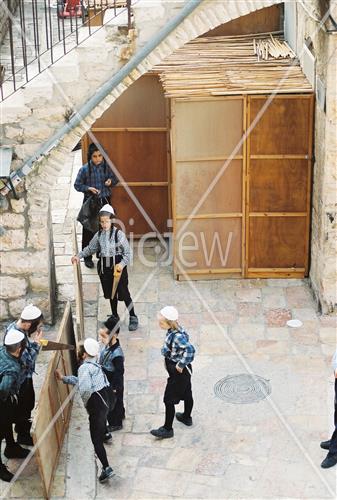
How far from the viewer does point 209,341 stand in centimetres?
1114

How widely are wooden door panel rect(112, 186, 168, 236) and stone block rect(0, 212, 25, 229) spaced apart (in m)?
2.95

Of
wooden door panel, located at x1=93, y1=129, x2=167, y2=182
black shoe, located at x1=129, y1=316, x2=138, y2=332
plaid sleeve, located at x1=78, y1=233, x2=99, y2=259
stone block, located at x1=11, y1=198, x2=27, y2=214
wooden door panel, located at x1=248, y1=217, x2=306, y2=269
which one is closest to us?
stone block, located at x1=11, y1=198, x2=27, y2=214

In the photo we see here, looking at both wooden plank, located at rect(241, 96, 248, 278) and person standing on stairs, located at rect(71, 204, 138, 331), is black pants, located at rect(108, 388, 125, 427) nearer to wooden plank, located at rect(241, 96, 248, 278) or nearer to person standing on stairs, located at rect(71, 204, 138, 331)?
person standing on stairs, located at rect(71, 204, 138, 331)

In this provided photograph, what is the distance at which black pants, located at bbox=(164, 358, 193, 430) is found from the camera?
29.9ft

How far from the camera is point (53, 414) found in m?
8.70

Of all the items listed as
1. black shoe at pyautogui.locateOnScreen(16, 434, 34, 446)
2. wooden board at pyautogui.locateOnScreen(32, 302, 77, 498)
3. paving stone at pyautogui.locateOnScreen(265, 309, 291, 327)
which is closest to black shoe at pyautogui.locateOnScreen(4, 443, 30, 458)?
black shoe at pyautogui.locateOnScreen(16, 434, 34, 446)

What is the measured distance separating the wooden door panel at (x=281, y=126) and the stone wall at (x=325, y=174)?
7.8 inches

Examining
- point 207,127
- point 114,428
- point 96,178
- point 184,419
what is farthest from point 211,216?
point 114,428

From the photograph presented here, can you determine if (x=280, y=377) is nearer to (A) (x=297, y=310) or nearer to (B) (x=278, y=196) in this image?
(A) (x=297, y=310)

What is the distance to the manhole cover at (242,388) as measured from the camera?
10.0 meters

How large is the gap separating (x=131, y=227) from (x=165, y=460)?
202 inches

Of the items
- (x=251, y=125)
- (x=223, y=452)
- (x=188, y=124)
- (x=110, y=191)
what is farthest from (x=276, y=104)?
(x=223, y=452)

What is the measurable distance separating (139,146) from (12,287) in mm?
3272

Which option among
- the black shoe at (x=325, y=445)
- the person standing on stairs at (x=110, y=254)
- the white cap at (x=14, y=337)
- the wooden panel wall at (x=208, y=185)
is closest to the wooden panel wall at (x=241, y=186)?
the wooden panel wall at (x=208, y=185)
